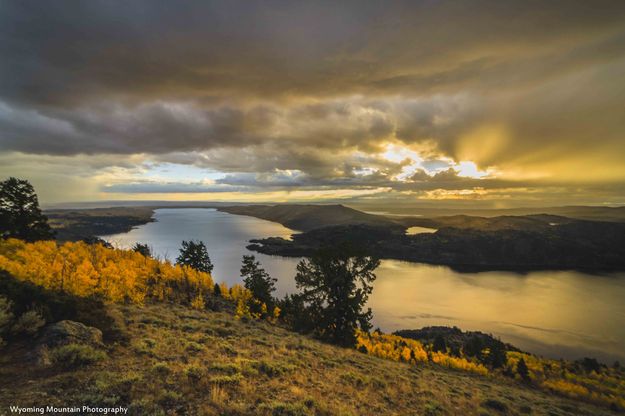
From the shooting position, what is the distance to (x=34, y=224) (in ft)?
149

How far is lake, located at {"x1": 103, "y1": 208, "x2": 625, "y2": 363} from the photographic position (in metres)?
85.2

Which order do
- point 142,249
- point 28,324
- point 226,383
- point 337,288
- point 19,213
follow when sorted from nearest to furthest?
point 226,383 → point 28,324 → point 337,288 → point 19,213 → point 142,249

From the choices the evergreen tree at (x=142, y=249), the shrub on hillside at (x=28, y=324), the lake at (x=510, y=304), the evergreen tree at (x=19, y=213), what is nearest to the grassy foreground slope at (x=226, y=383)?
the shrub on hillside at (x=28, y=324)

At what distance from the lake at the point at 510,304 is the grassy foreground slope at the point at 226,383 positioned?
77.5 meters

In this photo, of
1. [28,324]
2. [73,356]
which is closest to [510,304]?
[73,356]

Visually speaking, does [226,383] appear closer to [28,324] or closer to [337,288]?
[28,324]

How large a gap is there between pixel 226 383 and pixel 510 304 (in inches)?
5319

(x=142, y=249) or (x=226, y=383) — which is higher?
(x=226, y=383)

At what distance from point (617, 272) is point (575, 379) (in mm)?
208618

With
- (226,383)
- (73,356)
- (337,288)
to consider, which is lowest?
(337,288)

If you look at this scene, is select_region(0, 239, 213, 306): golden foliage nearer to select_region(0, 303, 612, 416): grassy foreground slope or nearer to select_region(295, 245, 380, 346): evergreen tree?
select_region(0, 303, 612, 416): grassy foreground slope

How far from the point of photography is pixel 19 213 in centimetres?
4372

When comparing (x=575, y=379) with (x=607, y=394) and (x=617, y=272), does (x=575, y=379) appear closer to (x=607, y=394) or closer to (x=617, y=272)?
(x=607, y=394)

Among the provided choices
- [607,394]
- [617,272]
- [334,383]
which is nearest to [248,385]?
[334,383]
